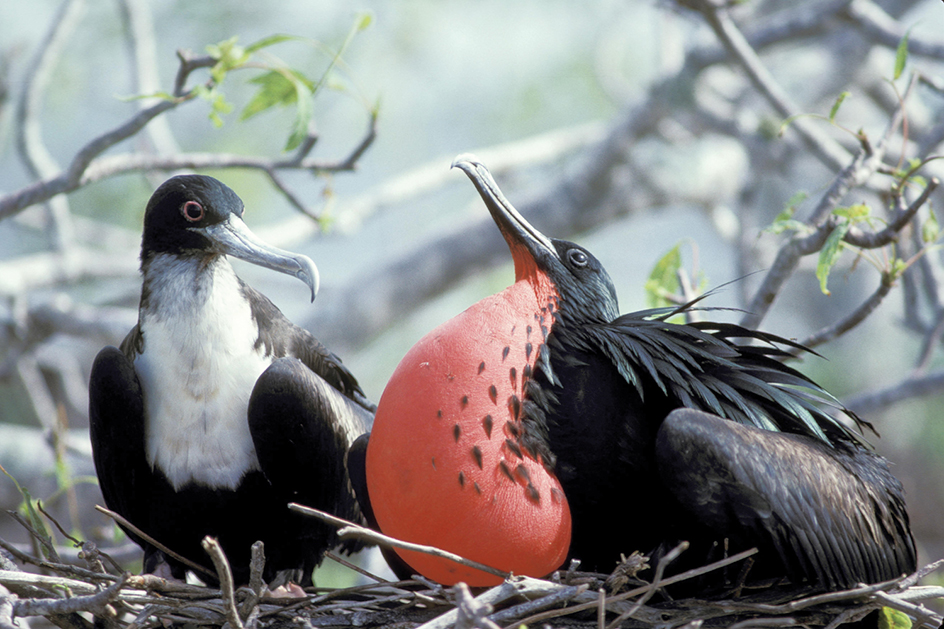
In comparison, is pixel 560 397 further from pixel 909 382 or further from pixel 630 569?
pixel 909 382

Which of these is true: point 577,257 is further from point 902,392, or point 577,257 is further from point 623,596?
point 902,392

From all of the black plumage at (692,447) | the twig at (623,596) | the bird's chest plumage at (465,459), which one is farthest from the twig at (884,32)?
the twig at (623,596)

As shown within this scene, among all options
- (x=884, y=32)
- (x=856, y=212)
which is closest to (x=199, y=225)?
(x=856, y=212)

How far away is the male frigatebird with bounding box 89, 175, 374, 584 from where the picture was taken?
2.39 meters

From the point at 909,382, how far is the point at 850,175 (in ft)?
3.86

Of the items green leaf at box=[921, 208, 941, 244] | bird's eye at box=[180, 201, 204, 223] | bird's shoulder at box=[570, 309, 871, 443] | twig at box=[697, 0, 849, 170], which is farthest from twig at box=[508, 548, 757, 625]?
twig at box=[697, 0, 849, 170]

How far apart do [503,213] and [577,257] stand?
9.9 inches

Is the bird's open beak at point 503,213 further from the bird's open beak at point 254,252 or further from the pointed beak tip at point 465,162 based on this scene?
the bird's open beak at point 254,252

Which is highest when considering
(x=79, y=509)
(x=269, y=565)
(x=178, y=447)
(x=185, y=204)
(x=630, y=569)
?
(x=185, y=204)

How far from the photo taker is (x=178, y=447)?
2406 millimetres

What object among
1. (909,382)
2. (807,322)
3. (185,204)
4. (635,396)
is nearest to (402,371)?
(635,396)

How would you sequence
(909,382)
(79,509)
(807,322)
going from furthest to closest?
(807,322), (79,509), (909,382)

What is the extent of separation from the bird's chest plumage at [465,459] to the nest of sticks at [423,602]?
9 centimetres

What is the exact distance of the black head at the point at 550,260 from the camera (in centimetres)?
246
